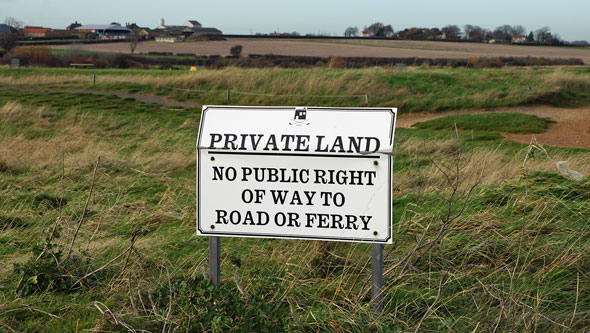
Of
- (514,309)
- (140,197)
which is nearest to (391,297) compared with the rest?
(514,309)

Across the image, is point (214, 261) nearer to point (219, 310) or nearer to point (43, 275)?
point (219, 310)

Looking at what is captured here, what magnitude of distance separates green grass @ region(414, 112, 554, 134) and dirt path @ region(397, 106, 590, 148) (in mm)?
322

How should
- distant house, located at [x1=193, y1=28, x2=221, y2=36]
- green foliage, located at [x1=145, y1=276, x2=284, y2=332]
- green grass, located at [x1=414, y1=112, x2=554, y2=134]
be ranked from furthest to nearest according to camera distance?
distant house, located at [x1=193, y1=28, x2=221, y2=36] < green grass, located at [x1=414, y1=112, x2=554, y2=134] < green foliage, located at [x1=145, y1=276, x2=284, y2=332]

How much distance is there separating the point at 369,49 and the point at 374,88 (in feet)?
165

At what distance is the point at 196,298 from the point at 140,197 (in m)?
3.85

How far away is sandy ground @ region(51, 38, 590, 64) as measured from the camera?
6350cm

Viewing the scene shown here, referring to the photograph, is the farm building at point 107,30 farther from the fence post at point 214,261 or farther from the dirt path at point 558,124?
the fence post at point 214,261

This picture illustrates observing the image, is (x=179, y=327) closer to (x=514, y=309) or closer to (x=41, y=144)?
(x=514, y=309)

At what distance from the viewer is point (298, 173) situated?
320cm

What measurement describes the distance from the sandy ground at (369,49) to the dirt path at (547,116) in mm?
41058

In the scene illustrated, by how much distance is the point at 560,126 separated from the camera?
16250 millimetres

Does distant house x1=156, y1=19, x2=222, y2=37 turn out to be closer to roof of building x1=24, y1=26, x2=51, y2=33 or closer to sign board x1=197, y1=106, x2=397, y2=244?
roof of building x1=24, y1=26, x2=51, y2=33

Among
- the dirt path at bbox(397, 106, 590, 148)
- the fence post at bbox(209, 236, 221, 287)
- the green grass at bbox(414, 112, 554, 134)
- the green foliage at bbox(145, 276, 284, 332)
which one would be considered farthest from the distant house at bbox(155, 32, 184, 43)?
the green foliage at bbox(145, 276, 284, 332)

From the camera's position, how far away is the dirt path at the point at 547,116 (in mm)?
13875
